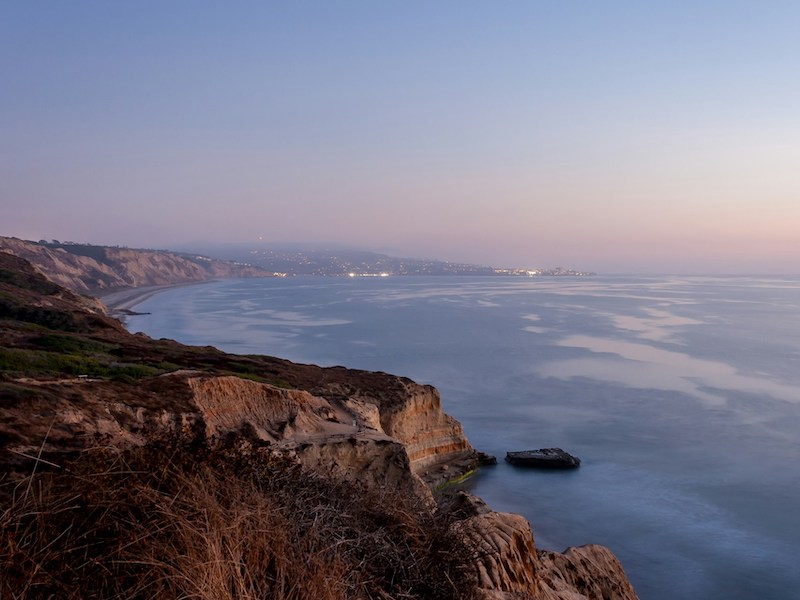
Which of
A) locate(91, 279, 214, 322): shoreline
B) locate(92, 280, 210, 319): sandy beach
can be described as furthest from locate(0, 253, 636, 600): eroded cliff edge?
locate(92, 280, 210, 319): sandy beach

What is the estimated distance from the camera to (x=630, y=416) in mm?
42656

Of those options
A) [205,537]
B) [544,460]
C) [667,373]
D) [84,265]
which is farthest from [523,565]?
[84,265]

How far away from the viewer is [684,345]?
7438 cm

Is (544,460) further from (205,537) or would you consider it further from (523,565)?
(205,537)

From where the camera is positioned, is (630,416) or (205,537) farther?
(630,416)

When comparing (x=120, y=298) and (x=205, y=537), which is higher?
(x=205, y=537)

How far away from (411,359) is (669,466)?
32622 millimetres

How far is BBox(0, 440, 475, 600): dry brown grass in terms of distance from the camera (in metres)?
4.51

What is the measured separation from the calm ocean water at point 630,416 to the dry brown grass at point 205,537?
1757 cm

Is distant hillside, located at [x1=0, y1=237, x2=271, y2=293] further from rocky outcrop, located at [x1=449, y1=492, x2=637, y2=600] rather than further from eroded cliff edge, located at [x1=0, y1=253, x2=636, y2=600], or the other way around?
rocky outcrop, located at [x1=449, y1=492, x2=637, y2=600]

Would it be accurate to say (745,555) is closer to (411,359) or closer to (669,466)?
(669,466)

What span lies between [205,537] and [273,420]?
14.6 metres

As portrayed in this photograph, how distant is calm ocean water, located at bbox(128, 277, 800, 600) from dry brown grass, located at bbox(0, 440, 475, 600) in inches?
692

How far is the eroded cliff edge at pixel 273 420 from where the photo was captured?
28.9 ft
